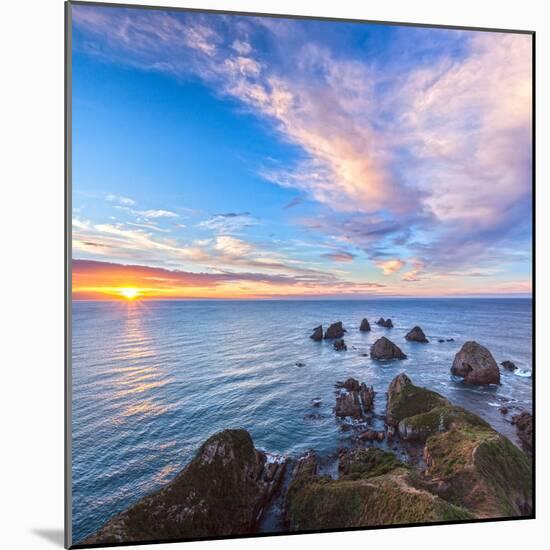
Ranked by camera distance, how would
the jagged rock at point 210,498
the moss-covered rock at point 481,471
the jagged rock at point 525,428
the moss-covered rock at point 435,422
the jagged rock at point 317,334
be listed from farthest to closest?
the jagged rock at point 317,334, the jagged rock at point 525,428, the moss-covered rock at point 435,422, the moss-covered rock at point 481,471, the jagged rock at point 210,498

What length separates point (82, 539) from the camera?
3.06 metres

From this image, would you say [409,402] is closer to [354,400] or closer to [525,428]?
[354,400]

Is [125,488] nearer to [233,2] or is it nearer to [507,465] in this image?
[507,465]

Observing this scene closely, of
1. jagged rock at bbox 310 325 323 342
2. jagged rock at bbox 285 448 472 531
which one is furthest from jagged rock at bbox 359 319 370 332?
jagged rock at bbox 285 448 472 531

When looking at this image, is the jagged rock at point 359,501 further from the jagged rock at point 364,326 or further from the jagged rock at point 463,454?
the jagged rock at point 364,326

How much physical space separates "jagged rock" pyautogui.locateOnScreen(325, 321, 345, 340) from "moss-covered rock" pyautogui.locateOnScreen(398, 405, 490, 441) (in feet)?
3.53

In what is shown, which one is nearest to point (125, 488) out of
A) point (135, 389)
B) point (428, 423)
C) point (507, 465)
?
point (135, 389)

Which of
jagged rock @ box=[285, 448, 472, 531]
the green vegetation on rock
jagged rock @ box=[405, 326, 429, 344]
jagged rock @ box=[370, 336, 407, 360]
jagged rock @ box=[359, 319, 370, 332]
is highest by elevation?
jagged rock @ box=[359, 319, 370, 332]

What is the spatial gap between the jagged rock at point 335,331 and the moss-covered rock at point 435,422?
1076mm

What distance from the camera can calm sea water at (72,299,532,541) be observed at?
10.4ft

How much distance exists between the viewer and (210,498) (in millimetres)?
3270

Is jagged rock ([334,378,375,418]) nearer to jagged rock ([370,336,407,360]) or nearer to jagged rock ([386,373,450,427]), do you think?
jagged rock ([386,373,450,427])

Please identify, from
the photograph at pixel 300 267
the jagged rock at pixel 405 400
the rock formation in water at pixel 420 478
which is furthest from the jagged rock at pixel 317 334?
the jagged rock at pixel 405 400

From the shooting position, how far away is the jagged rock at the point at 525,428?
12.3 ft
